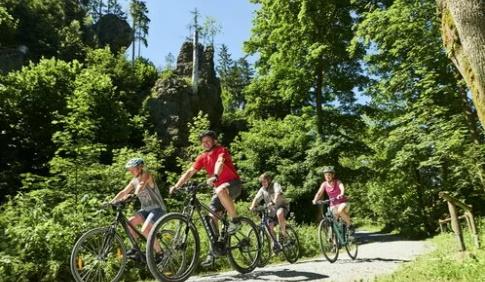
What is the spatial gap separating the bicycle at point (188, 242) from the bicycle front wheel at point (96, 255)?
699mm

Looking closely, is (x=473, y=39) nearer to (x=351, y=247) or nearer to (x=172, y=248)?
(x=172, y=248)

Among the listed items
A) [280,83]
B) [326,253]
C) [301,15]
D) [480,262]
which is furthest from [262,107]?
[480,262]

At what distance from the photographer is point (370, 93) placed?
83.9ft

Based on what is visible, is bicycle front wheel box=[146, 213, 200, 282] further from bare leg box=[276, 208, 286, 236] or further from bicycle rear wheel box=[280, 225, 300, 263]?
bicycle rear wheel box=[280, 225, 300, 263]

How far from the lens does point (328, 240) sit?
12.4 meters

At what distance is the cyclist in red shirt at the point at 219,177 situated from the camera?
26.4 ft

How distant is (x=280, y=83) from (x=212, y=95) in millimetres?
22375

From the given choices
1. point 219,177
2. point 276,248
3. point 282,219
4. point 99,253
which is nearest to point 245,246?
point 219,177

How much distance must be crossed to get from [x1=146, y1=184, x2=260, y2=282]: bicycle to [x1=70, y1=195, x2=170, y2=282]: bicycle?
527mm

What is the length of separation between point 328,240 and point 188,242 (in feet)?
17.8

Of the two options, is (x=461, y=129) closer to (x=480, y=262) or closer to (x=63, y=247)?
(x=480, y=262)

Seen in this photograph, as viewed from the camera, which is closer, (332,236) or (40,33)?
(332,236)

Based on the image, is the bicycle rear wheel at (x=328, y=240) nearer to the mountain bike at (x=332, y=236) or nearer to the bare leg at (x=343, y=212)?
the mountain bike at (x=332, y=236)

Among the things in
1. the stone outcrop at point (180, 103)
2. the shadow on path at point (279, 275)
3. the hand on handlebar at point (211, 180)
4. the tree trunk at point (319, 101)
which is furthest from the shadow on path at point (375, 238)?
the stone outcrop at point (180, 103)
